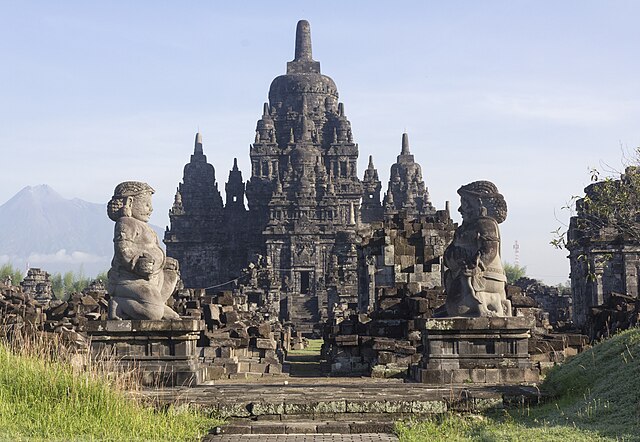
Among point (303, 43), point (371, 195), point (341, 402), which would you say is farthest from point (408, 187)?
point (341, 402)

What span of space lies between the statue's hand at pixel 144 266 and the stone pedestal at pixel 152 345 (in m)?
0.65

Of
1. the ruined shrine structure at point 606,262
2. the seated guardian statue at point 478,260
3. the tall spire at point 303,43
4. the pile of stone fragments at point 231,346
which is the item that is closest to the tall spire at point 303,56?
the tall spire at point 303,43

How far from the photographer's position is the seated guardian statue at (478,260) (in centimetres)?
1291

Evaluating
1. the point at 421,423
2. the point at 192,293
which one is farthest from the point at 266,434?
the point at 192,293

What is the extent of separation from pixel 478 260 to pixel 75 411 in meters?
5.83

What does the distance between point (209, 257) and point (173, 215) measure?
503 centimetres

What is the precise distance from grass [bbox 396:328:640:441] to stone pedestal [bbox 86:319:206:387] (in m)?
3.90

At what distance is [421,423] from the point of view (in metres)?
10.1

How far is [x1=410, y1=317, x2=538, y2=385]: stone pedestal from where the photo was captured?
1282 centimetres

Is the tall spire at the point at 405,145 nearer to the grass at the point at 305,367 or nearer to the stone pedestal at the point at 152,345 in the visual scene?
the grass at the point at 305,367

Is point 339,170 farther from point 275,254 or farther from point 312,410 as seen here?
point 312,410

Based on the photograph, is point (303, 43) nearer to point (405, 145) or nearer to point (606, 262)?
point (405, 145)

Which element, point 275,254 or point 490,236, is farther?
point 275,254

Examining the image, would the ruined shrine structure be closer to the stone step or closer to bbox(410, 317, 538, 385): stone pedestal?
bbox(410, 317, 538, 385): stone pedestal
